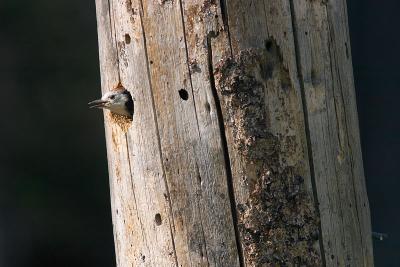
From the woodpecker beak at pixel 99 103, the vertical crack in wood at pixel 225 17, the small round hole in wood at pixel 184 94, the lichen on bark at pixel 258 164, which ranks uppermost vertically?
the vertical crack in wood at pixel 225 17

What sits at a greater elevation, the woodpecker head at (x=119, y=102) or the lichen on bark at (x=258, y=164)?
the woodpecker head at (x=119, y=102)

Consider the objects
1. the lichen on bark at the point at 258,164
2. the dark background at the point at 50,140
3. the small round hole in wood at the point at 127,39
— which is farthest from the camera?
the dark background at the point at 50,140

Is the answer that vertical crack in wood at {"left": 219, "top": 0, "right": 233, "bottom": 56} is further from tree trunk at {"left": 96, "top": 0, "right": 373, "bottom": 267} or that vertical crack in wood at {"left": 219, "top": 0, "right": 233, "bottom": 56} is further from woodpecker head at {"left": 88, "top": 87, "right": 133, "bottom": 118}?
woodpecker head at {"left": 88, "top": 87, "right": 133, "bottom": 118}

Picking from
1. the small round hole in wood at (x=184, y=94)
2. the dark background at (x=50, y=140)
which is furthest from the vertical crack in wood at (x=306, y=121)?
the dark background at (x=50, y=140)

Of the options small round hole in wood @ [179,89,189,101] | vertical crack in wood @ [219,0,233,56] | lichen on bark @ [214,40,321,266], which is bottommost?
lichen on bark @ [214,40,321,266]

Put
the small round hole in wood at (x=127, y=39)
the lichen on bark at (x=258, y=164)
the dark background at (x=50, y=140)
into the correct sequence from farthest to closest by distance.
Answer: the dark background at (x=50, y=140), the small round hole in wood at (x=127, y=39), the lichen on bark at (x=258, y=164)

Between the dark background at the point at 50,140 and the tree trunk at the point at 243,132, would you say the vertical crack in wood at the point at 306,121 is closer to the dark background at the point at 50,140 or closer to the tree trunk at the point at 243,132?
the tree trunk at the point at 243,132

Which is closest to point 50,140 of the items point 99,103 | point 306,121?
point 99,103

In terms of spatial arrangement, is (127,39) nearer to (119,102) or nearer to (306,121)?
(119,102)

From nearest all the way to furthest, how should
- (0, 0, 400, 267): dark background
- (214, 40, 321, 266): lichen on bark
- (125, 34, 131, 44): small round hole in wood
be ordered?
1. (214, 40, 321, 266): lichen on bark
2. (125, 34, 131, 44): small round hole in wood
3. (0, 0, 400, 267): dark background

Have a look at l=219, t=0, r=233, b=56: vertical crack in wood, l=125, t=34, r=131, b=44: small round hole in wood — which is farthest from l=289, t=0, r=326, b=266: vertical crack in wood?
l=125, t=34, r=131, b=44: small round hole in wood

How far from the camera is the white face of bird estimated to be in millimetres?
2391

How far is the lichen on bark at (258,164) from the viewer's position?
2178 millimetres

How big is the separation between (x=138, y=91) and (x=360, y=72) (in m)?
2.36
